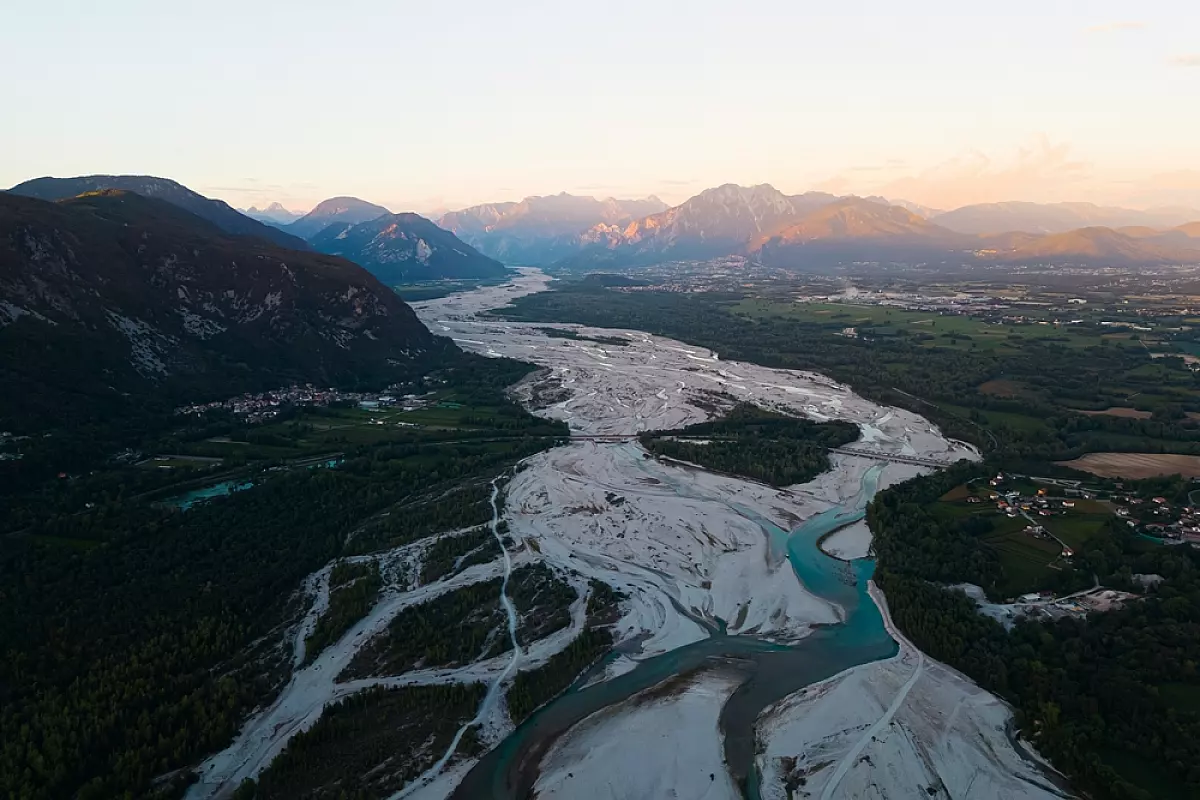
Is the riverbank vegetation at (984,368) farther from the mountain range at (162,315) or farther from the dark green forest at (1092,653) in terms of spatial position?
the mountain range at (162,315)

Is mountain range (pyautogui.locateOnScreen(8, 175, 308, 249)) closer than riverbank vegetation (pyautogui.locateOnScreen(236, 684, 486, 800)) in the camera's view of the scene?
No

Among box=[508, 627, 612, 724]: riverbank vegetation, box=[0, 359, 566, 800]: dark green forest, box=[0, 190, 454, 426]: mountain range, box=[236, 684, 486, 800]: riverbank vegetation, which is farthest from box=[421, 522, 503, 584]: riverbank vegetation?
box=[0, 190, 454, 426]: mountain range

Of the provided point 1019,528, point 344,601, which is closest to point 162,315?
point 344,601

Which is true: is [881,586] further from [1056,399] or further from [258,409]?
[258,409]

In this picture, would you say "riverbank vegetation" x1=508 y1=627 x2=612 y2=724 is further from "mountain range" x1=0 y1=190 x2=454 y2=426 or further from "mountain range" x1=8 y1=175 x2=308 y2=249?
"mountain range" x1=8 y1=175 x2=308 y2=249

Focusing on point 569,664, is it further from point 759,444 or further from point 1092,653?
point 759,444

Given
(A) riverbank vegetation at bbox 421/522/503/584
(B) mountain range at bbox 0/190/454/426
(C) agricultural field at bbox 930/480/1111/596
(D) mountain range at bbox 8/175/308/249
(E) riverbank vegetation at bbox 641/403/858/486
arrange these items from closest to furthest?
(C) agricultural field at bbox 930/480/1111/596 < (A) riverbank vegetation at bbox 421/522/503/584 < (E) riverbank vegetation at bbox 641/403/858/486 < (B) mountain range at bbox 0/190/454/426 < (D) mountain range at bbox 8/175/308/249

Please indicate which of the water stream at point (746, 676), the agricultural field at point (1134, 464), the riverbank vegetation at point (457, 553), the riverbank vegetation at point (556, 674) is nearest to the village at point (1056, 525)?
the agricultural field at point (1134, 464)
